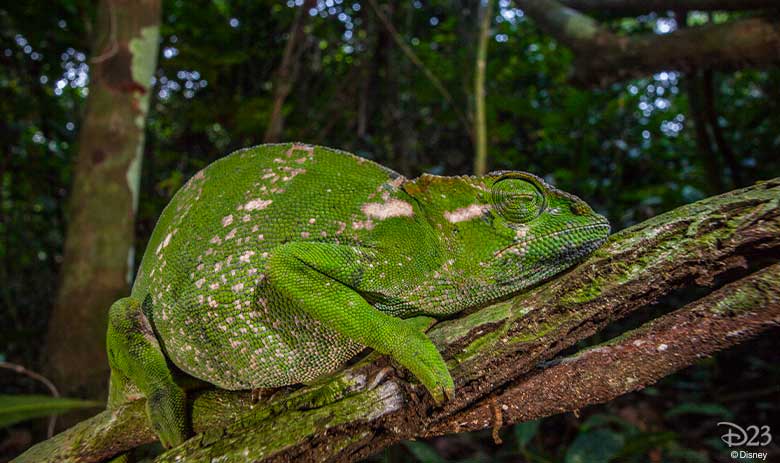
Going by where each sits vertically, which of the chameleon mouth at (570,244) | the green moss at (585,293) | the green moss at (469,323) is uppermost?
the chameleon mouth at (570,244)

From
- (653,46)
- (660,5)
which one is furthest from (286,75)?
(660,5)

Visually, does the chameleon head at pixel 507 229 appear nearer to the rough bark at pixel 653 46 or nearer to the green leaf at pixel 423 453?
the green leaf at pixel 423 453

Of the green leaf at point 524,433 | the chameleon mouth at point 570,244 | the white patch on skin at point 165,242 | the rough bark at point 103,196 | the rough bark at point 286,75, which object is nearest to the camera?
the chameleon mouth at point 570,244

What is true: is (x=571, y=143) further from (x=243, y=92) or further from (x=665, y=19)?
(x=243, y=92)

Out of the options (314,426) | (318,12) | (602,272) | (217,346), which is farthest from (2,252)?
(602,272)

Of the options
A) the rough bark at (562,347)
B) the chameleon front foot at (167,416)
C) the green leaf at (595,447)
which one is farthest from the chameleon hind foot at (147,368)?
the green leaf at (595,447)

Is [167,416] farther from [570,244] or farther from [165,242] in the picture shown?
[570,244]

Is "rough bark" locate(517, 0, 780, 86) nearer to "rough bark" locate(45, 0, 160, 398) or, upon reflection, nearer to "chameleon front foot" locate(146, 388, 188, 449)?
"rough bark" locate(45, 0, 160, 398)
